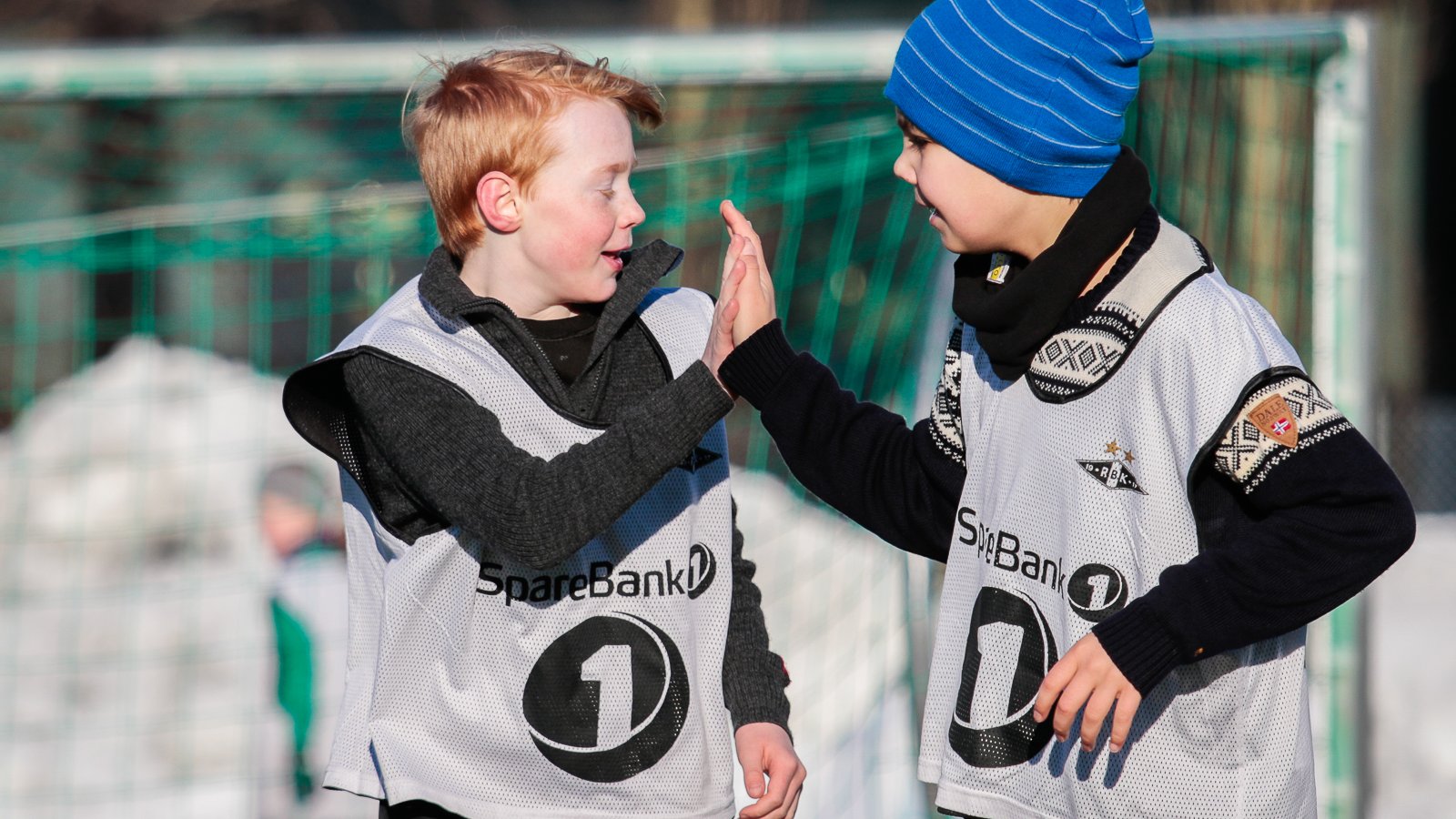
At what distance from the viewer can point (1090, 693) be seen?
1504mm

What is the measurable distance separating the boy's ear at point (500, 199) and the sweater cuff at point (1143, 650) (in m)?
0.87

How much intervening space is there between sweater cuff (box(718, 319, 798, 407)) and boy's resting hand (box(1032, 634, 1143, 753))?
0.53 m

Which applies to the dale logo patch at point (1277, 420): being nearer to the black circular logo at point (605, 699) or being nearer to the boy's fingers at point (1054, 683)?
the boy's fingers at point (1054, 683)

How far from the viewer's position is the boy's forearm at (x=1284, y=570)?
1.50 meters

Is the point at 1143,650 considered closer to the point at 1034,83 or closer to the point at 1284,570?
the point at 1284,570

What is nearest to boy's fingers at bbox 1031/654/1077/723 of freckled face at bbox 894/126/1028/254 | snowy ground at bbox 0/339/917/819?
freckled face at bbox 894/126/1028/254

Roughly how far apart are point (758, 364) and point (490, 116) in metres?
0.45

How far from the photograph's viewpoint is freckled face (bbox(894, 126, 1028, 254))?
1.75 metres

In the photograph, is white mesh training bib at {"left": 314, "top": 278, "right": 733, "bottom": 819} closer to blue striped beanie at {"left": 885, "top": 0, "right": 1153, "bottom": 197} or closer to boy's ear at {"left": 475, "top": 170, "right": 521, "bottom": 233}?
boy's ear at {"left": 475, "top": 170, "right": 521, "bottom": 233}

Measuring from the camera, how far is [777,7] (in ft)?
27.8

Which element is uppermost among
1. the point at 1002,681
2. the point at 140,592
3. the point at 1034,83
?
the point at 1034,83

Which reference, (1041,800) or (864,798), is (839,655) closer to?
(864,798)

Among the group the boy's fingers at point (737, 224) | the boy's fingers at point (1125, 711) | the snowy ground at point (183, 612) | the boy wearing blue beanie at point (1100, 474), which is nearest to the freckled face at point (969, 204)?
the boy wearing blue beanie at point (1100, 474)

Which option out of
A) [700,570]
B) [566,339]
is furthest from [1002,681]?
[566,339]
